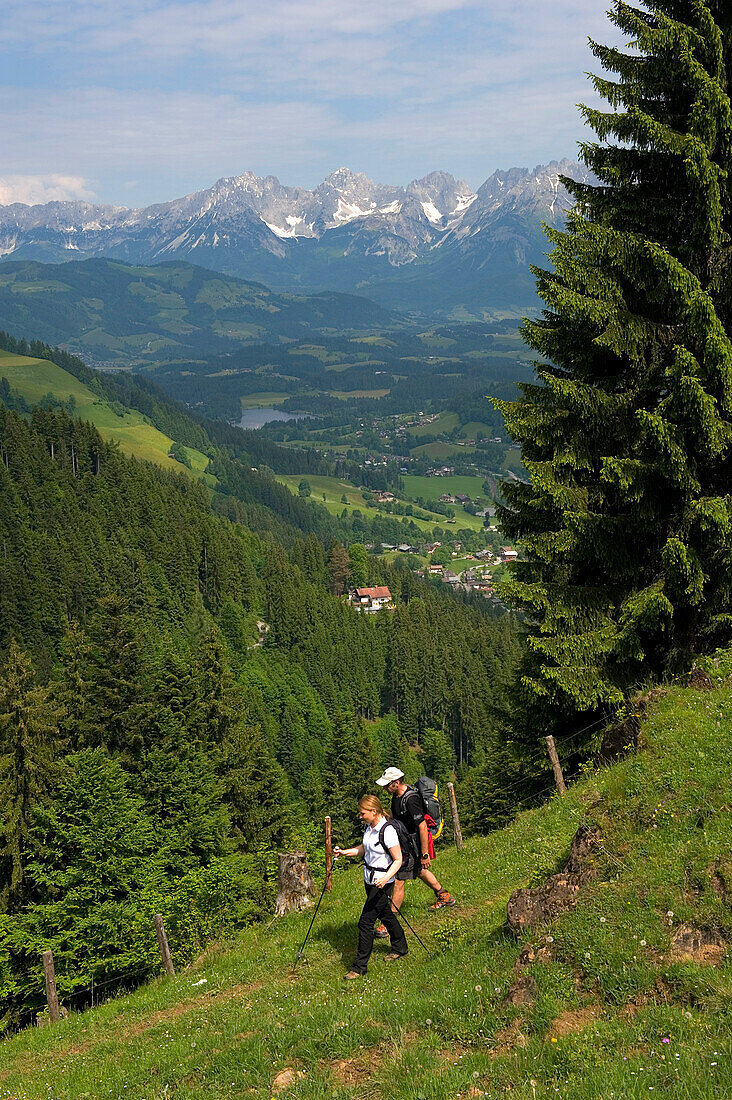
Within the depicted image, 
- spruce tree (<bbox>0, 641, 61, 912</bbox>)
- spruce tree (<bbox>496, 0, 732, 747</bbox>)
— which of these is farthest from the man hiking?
spruce tree (<bbox>0, 641, 61, 912</bbox>)

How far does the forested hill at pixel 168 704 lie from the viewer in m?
31.2

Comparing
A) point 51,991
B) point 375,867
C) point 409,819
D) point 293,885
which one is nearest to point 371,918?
point 375,867

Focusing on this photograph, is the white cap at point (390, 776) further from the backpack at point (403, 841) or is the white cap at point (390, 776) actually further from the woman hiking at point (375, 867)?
the backpack at point (403, 841)

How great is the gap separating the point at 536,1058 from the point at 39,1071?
9.88 metres

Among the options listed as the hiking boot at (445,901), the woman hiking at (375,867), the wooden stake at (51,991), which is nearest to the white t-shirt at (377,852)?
the woman hiking at (375,867)

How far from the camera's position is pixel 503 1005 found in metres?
9.66

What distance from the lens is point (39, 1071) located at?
13.6 meters

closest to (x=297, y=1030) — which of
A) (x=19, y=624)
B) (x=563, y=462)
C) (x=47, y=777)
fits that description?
(x=563, y=462)

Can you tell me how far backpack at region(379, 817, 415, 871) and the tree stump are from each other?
602 centimetres

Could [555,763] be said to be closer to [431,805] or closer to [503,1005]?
[431,805]

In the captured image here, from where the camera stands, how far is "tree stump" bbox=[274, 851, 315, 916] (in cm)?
→ 1819

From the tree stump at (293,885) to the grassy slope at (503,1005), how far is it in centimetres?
260

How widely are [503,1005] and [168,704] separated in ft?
128

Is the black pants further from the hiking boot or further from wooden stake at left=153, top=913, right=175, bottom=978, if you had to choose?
wooden stake at left=153, top=913, right=175, bottom=978
